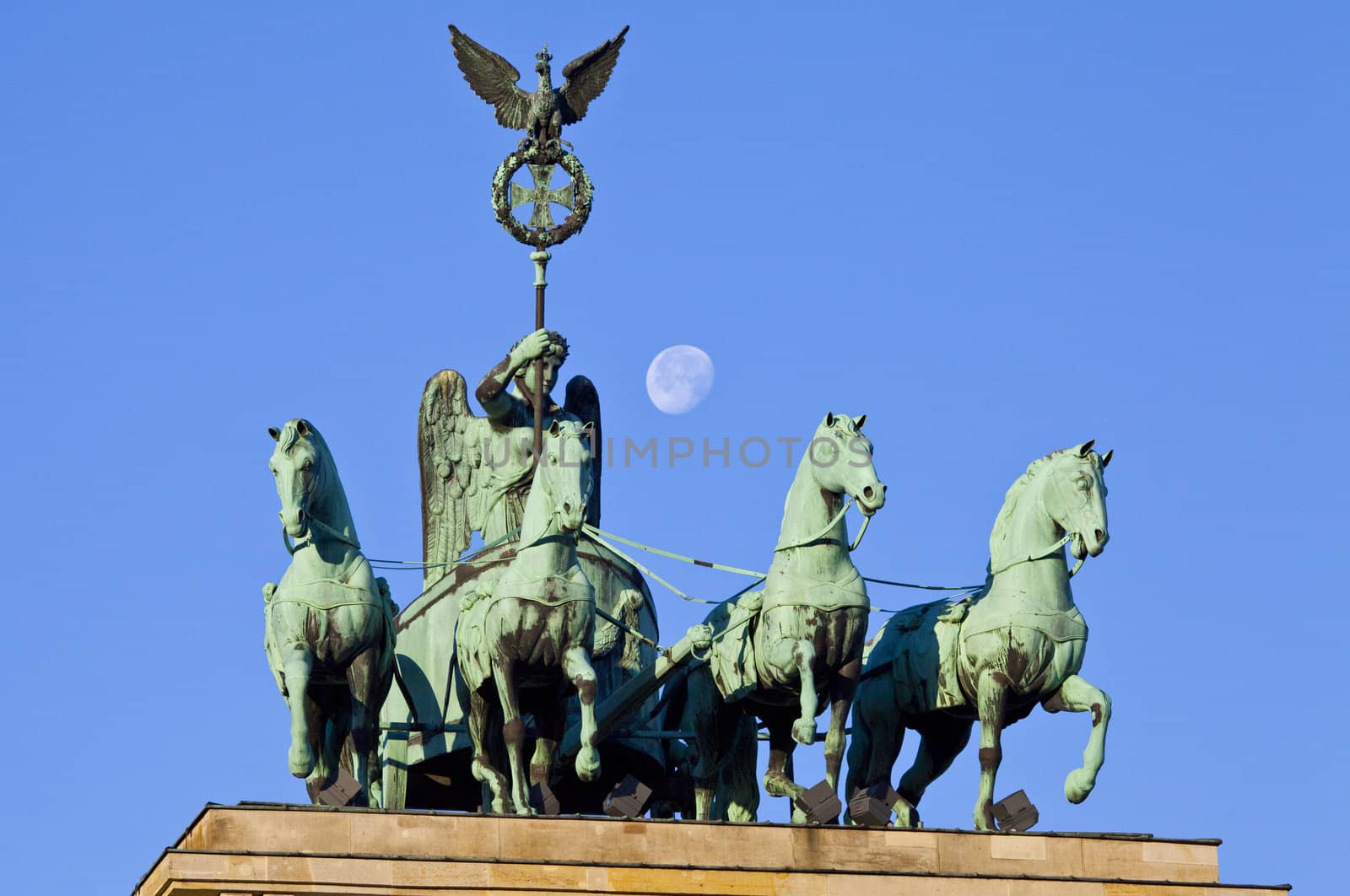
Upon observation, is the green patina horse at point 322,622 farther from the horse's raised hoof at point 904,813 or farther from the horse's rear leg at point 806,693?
the horse's raised hoof at point 904,813

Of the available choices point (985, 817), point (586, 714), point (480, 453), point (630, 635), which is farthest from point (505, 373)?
point (985, 817)

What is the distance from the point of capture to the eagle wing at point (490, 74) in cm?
4506

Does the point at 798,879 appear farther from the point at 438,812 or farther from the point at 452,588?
the point at 452,588

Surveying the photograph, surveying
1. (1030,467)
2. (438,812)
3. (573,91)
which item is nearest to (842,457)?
(1030,467)

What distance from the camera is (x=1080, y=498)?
127 ft

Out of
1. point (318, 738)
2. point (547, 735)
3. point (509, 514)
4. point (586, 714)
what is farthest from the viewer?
point (509, 514)

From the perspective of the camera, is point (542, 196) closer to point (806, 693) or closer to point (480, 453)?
point (480, 453)

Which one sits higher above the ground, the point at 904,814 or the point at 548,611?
the point at 548,611

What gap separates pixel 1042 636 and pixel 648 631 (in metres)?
5.31

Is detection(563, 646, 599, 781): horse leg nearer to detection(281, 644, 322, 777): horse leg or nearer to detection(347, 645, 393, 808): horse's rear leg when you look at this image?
detection(347, 645, 393, 808): horse's rear leg

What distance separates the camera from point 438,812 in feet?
123

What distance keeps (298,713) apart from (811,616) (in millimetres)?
4519

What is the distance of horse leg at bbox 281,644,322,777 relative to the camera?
3856 cm

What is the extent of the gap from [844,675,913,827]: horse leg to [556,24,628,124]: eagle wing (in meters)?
7.86
